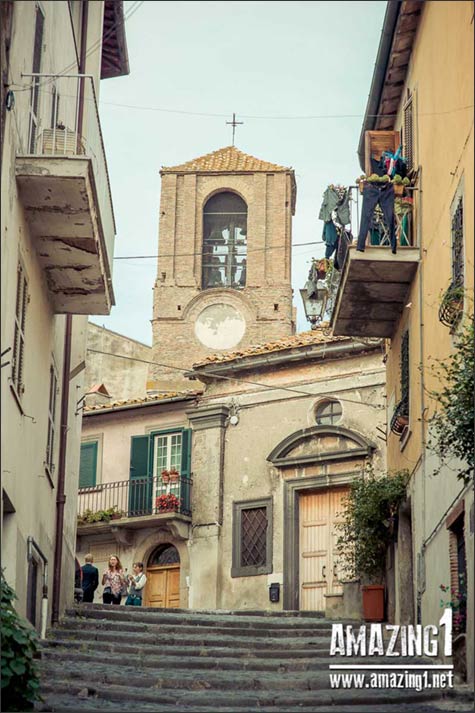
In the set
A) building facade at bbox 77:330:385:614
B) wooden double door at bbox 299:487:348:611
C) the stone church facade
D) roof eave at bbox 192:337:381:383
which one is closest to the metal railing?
the stone church facade

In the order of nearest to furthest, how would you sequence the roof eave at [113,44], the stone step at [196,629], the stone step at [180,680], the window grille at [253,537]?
the stone step at [180,680], the stone step at [196,629], the roof eave at [113,44], the window grille at [253,537]

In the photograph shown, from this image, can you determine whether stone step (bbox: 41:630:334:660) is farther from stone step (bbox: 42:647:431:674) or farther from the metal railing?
the metal railing

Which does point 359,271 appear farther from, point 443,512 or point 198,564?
point 198,564

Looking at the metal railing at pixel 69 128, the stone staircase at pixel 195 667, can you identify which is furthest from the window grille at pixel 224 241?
the metal railing at pixel 69 128

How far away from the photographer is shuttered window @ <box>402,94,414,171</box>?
784 inches

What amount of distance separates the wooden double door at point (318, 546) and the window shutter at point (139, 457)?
479 cm

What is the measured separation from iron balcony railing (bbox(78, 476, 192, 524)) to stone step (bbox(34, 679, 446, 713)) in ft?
56.6

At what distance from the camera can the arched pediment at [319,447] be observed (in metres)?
28.6

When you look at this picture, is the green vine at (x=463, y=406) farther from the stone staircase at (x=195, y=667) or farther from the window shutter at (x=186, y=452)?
the window shutter at (x=186, y=452)

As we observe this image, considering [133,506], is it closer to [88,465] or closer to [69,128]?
[88,465]

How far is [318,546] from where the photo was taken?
1123 inches

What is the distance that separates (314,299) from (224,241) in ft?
73.4

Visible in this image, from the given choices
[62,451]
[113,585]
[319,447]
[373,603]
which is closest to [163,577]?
[319,447]

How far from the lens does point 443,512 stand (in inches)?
628
